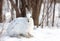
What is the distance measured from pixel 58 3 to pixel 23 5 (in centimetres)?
891

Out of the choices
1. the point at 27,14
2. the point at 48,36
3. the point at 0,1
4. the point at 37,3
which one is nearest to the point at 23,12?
the point at 27,14

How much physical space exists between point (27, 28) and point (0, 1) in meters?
3.19

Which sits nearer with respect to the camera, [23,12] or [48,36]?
[48,36]

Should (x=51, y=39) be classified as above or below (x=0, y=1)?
below

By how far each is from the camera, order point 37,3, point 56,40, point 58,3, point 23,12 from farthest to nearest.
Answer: point 58,3 → point 37,3 → point 23,12 → point 56,40

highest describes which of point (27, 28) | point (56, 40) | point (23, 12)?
point (23, 12)

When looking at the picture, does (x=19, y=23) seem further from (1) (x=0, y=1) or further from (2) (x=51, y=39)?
(1) (x=0, y=1)

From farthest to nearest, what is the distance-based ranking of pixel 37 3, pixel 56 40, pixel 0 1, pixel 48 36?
Result: pixel 0 1 → pixel 37 3 → pixel 48 36 → pixel 56 40

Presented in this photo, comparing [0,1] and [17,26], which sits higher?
[0,1]

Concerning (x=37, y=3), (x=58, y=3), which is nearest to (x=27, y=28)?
(x=37, y=3)

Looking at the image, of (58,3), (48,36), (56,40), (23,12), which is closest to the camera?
(56,40)

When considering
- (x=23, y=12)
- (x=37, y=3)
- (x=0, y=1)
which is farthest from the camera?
(x=0, y=1)

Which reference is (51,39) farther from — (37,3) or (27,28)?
(37,3)

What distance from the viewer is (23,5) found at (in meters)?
4.07
